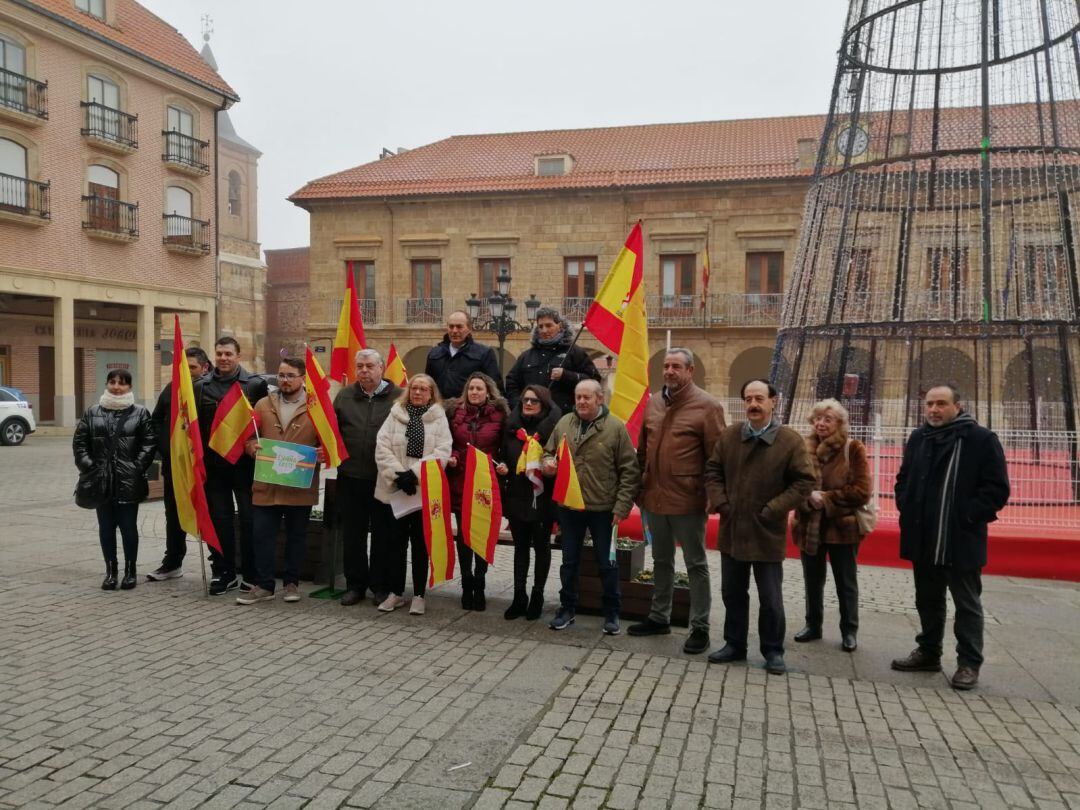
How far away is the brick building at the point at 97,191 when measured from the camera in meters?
23.1

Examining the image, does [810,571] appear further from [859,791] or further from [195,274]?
[195,274]

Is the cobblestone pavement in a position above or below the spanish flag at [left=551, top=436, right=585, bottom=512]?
below

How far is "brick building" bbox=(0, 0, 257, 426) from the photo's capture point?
23.1 m

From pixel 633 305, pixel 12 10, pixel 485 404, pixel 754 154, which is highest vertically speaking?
pixel 12 10

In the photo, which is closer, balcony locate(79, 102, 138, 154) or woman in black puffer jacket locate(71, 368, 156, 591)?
woman in black puffer jacket locate(71, 368, 156, 591)

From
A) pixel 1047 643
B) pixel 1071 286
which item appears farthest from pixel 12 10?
pixel 1047 643

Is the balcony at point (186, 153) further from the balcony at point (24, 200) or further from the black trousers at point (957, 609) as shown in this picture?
the black trousers at point (957, 609)

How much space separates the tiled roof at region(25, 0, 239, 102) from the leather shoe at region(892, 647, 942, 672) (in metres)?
27.3

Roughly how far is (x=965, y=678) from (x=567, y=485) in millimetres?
2532

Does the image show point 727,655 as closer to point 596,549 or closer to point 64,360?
point 596,549

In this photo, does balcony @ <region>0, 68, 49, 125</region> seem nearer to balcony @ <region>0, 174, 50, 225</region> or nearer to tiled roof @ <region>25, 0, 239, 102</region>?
balcony @ <region>0, 174, 50, 225</region>

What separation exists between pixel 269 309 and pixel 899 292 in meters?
45.7

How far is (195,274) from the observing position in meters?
28.5

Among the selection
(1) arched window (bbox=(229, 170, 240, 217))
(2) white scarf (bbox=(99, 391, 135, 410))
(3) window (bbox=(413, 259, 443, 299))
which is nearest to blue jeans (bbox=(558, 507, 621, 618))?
(2) white scarf (bbox=(99, 391, 135, 410))
